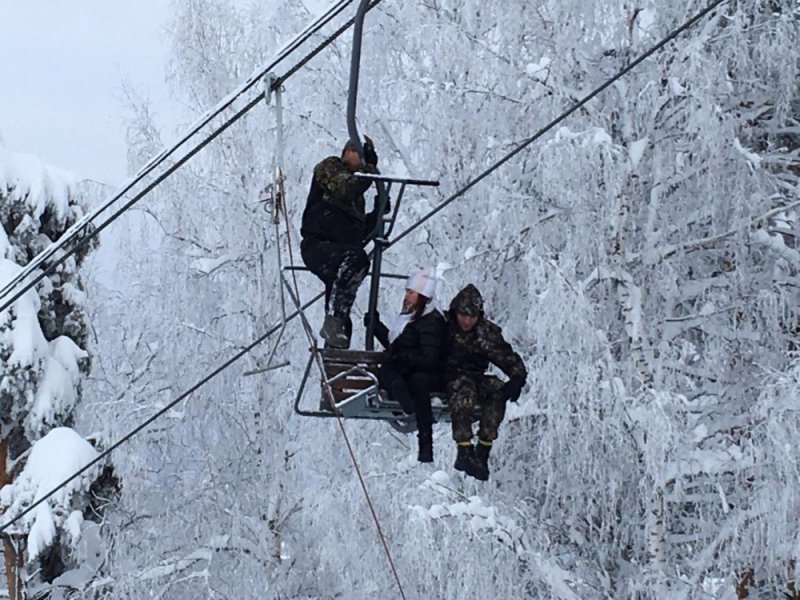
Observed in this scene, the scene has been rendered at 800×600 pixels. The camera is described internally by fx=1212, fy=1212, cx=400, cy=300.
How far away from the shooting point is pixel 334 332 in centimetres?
566

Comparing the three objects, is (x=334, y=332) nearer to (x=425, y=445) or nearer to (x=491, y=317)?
(x=425, y=445)

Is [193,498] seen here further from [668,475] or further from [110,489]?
[668,475]

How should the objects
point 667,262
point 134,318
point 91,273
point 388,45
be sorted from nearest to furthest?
point 667,262 < point 388,45 < point 134,318 < point 91,273

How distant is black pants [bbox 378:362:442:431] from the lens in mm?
5434

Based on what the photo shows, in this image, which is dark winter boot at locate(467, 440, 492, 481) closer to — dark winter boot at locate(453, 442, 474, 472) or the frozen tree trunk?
dark winter boot at locate(453, 442, 474, 472)

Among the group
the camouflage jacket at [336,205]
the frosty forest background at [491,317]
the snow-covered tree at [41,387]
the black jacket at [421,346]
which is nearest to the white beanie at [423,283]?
the black jacket at [421,346]

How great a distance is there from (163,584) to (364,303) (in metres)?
3.26

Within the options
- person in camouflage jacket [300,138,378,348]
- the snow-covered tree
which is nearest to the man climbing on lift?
person in camouflage jacket [300,138,378,348]

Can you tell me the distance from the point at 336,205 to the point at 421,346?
75cm

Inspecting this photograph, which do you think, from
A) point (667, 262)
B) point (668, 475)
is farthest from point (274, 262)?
point (668, 475)

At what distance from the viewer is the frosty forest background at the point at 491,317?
8.87 m

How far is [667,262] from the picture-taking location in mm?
9766

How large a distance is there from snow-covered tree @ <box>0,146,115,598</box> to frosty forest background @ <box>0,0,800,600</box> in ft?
0.11

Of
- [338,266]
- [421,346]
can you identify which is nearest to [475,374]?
[421,346]
